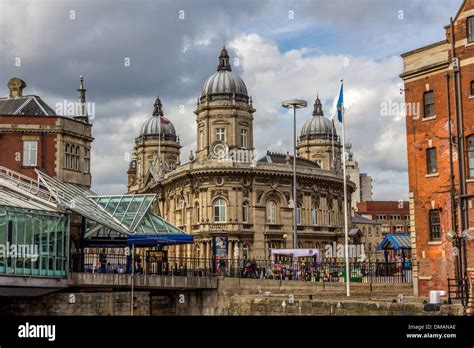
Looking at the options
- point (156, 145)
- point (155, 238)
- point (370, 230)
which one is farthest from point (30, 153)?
point (370, 230)

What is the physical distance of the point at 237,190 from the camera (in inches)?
3056

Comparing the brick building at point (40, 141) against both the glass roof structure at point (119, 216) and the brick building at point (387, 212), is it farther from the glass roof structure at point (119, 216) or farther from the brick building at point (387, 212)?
the brick building at point (387, 212)

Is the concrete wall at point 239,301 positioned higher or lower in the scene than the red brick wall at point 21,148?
lower

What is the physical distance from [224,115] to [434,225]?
47196 millimetres

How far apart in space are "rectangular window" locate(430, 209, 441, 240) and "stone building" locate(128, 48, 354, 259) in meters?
36.8

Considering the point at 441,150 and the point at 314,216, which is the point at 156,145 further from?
the point at 441,150

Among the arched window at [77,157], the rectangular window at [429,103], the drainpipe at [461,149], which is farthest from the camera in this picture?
the arched window at [77,157]

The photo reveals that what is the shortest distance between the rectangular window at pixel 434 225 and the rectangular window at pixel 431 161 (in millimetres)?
2143

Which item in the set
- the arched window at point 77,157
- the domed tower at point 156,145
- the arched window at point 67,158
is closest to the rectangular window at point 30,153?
the arched window at point 67,158

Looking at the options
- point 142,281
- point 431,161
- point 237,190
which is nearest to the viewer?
point 431,161

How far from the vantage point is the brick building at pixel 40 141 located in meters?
47.7
